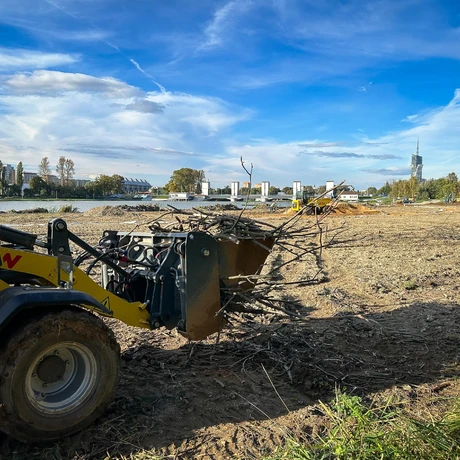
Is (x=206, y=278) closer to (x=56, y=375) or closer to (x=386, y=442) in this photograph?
(x=56, y=375)

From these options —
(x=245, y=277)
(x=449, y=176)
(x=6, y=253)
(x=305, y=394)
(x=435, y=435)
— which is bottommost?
(x=305, y=394)

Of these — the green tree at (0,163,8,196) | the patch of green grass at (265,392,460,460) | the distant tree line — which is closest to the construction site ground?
the patch of green grass at (265,392,460,460)

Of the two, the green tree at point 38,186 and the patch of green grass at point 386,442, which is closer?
the patch of green grass at point 386,442

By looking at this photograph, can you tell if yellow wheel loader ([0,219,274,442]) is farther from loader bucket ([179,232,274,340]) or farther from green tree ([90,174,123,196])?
green tree ([90,174,123,196])

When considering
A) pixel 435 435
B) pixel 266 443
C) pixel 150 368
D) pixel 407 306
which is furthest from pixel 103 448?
pixel 407 306

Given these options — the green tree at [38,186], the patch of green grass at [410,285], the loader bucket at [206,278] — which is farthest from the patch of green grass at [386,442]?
the green tree at [38,186]

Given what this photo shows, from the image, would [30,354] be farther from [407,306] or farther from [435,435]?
[407,306]

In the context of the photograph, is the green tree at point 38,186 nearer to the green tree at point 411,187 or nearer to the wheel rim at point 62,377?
the green tree at point 411,187

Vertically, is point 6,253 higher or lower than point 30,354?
higher

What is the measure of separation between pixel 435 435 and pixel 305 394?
1647mm

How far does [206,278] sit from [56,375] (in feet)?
5.35

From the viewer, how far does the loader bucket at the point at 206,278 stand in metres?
4.53

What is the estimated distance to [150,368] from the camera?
5090 mm

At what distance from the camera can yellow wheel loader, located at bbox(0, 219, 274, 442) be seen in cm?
339
